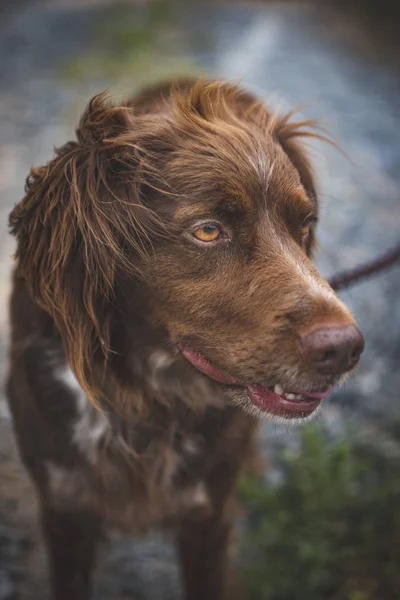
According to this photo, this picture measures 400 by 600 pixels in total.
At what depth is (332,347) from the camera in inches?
67.4

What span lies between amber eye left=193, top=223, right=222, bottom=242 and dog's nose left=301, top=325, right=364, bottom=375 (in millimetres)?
380

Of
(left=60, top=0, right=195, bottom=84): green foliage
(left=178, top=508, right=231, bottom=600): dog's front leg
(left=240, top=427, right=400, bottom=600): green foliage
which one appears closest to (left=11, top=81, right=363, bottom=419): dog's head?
(left=178, top=508, right=231, bottom=600): dog's front leg

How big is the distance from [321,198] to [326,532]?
2183 millimetres

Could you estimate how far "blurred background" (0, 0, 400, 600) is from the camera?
2.99 m

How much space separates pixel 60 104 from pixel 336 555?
473 cm

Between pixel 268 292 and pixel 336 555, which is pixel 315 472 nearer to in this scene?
pixel 336 555

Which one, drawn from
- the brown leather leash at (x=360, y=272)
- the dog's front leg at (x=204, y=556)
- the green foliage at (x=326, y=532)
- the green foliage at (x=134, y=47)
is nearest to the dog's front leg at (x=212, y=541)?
the dog's front leg at (x=204, y=556)

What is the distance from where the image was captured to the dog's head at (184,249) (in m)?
1.85

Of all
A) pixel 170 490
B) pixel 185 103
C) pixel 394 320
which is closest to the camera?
pixel 185 103

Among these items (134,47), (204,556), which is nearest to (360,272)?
(204,556)

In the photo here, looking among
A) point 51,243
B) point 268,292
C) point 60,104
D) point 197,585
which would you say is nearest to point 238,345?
point 268,292

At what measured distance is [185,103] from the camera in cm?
208

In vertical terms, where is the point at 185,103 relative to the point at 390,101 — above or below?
below

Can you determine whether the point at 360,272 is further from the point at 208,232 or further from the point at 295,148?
the point at 208,232
